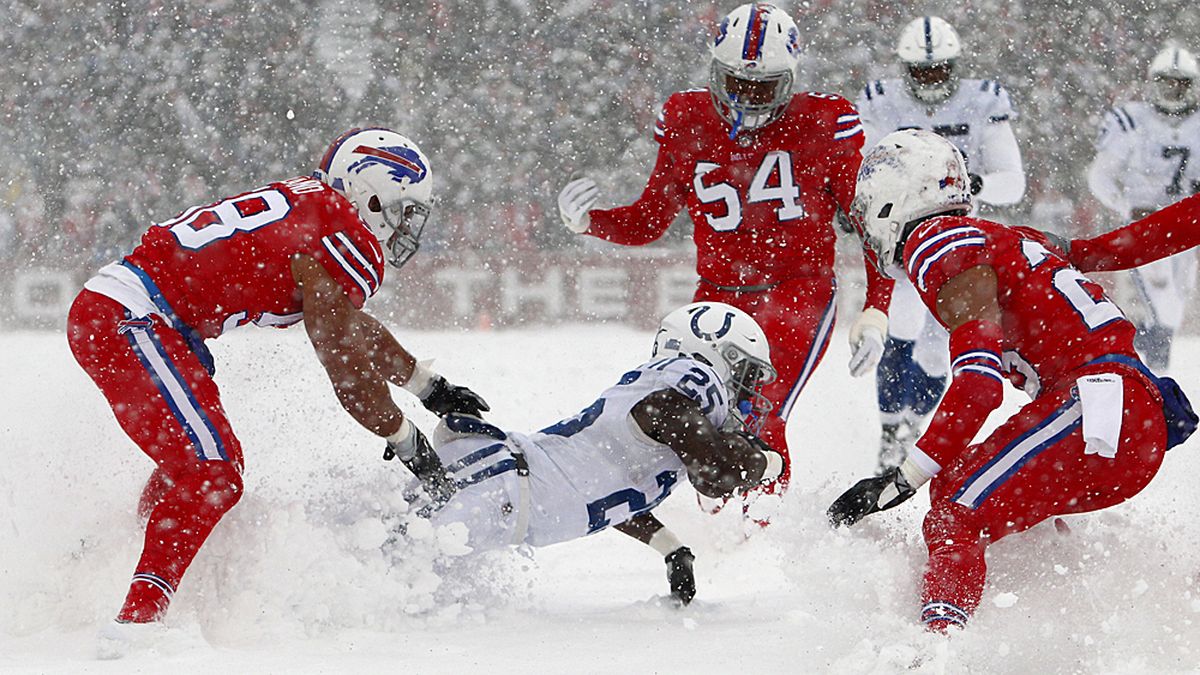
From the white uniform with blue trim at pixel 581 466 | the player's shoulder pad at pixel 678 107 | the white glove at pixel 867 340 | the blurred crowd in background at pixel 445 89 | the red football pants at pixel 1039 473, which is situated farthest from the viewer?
the blurred crowd in background at pixel 445 89

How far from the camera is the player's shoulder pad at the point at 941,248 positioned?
3.51 meters

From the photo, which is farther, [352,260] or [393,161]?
[393,161]

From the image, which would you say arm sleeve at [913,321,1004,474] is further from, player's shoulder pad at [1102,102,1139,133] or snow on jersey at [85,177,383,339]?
player's shoulder pad at [1102,102,1139,133]

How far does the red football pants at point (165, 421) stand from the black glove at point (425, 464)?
404 mm

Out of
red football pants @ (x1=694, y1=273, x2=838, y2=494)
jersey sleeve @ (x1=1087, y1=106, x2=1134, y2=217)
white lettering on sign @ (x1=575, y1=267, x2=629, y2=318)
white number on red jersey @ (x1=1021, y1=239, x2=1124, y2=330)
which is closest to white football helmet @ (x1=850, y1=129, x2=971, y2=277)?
white number on red jersey @ (x1=1021, y1=239, x2=1124, y2=330)

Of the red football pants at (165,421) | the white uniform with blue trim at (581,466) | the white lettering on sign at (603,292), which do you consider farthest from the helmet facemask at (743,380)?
the white lettering on sign at (603,292)

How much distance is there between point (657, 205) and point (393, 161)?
1490mm

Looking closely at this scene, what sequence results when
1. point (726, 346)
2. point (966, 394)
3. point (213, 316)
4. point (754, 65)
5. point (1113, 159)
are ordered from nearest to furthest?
point (966, 394) < point (213, 316) < point (726, 346) < point (754, 65) < point (1113, 159)

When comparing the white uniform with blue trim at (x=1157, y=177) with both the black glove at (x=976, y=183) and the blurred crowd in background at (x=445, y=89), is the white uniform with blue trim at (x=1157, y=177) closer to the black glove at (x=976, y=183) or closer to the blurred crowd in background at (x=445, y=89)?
the black glove at (x=976, y=183)

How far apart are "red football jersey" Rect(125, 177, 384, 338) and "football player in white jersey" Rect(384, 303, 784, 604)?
1.53 feet

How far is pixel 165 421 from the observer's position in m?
3.58

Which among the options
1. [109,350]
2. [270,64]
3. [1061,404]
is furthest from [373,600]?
[270,64]

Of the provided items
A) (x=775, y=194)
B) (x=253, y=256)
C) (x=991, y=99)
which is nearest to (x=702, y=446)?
(x=253, y=256)

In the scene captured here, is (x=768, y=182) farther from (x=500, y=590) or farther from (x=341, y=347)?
(x=341, y=347)
